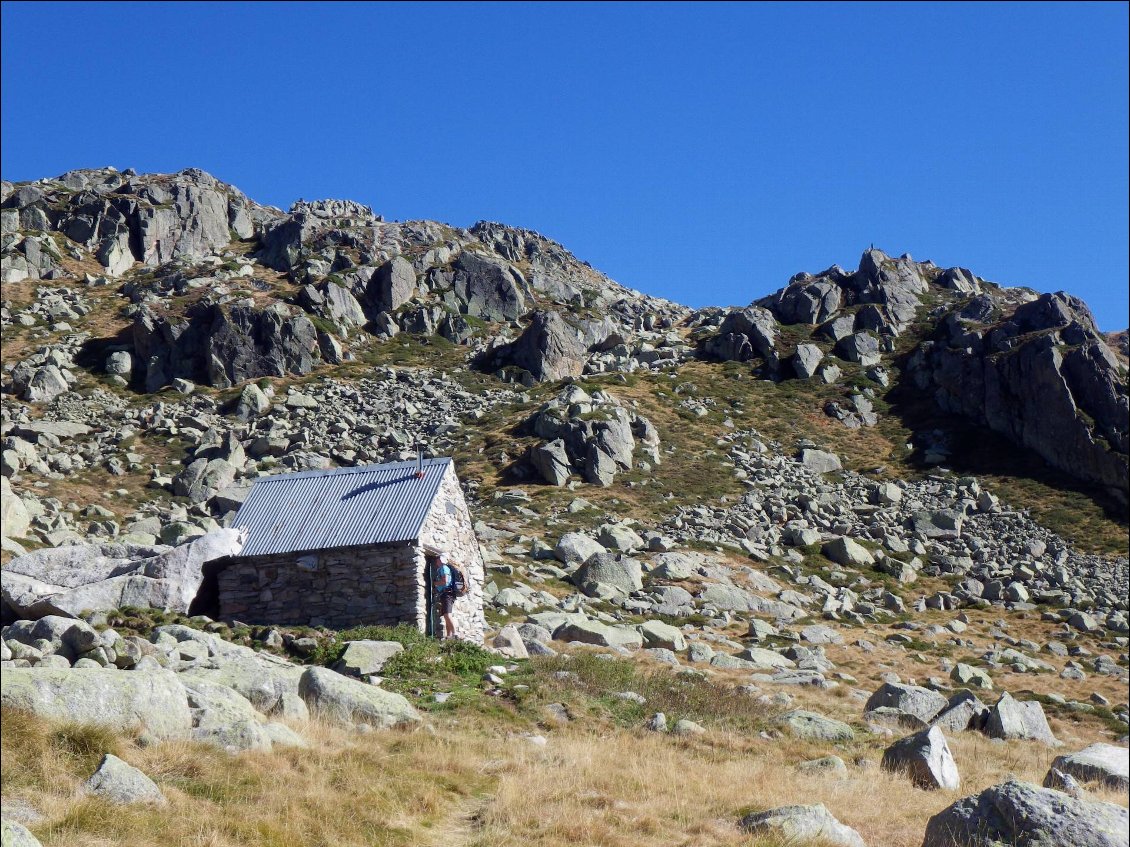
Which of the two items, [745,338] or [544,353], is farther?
[745,338]

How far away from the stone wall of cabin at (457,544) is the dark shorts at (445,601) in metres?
0.39

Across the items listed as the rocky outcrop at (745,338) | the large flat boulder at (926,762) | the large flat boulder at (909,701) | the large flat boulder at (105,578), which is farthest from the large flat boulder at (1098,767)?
the rocky outcrop at (745,338)

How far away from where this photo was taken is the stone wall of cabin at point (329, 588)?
2130 cm

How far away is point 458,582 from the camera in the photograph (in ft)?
75.6

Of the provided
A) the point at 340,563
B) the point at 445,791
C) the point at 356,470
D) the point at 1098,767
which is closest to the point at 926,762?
the point at 1098,767

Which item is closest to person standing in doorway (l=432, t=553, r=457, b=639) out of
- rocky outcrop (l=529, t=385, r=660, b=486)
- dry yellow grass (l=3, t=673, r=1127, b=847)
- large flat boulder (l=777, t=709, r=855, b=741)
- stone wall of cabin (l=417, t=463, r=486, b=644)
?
stone wall of cabin (l=417, t=463, r=486, b=644)

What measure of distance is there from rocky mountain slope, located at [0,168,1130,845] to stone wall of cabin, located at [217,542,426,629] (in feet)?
3.53

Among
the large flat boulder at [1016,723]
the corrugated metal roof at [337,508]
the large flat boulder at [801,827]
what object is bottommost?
the large flat boulder at [1016,723]

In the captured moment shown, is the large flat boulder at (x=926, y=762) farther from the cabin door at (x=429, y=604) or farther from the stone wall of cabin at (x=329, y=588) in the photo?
the stone wall of cabin at (x=329, y=588)

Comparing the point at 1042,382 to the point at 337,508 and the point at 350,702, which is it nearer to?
the point at 337,508

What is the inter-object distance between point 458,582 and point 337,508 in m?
3.50

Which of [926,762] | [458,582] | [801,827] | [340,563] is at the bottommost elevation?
[926,762]

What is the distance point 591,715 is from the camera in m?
16.9

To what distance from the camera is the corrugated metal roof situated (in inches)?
864
